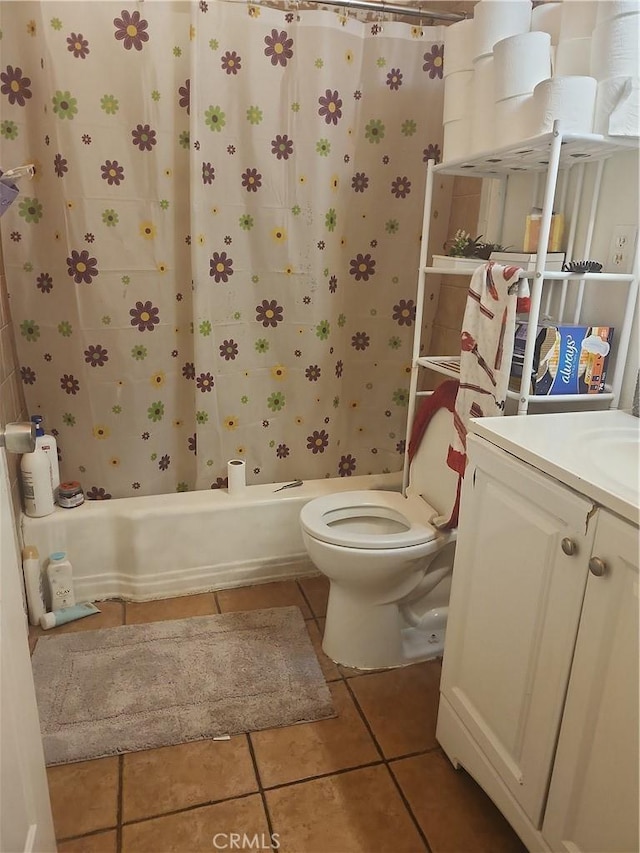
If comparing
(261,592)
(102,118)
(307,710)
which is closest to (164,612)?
(261,592)

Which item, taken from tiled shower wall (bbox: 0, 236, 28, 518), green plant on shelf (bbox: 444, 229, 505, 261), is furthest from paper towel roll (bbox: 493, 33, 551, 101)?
tiled shower wall (bbox: 0, 236, 28, 518)

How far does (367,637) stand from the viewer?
171 centimetres

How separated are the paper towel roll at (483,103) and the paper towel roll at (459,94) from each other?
0.15ft

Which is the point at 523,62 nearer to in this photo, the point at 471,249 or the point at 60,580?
the point at 471,249

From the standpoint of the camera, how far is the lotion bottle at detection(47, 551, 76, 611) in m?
1.87

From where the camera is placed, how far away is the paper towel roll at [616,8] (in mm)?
1202

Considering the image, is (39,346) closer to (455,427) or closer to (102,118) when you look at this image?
(102,118)

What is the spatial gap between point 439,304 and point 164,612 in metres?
1.47

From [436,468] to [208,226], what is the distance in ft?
3.42

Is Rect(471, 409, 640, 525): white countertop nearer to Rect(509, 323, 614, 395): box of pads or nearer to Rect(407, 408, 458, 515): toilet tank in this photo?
Rect(509, 323, 614, 395): box of pads

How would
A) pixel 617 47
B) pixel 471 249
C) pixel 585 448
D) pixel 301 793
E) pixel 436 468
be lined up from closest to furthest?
pixel 585 448
pixel 617 47
pixel 301 793
pixel 471 249
pixel 436 468

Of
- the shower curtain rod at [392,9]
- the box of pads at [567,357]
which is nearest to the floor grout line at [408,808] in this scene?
the box of pads at [567,357]

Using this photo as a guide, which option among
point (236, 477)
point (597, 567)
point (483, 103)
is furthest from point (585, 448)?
point (236, 477)

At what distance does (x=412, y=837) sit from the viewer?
1255 mm
